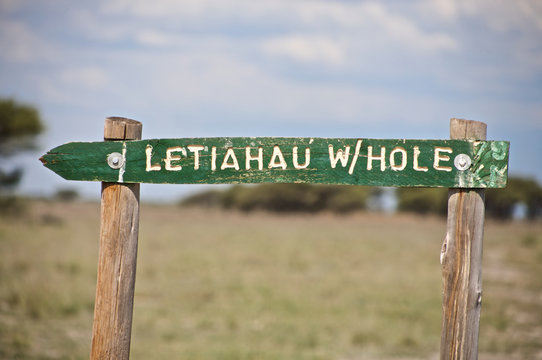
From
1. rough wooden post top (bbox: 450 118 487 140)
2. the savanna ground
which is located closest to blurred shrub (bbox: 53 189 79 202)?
the savanna ground

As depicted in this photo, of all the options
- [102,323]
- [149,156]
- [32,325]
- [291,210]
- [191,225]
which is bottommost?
[32,325]

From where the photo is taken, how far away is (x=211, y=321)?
25.8ft

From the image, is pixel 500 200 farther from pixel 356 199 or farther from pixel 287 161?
pixel 287 161

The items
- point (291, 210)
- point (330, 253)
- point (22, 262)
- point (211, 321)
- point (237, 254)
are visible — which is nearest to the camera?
point (211, 321)

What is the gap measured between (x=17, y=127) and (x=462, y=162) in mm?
24028

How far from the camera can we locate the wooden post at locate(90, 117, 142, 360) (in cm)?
265

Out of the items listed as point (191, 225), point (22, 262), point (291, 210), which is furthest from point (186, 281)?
point (291, 210)

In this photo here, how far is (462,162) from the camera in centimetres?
258

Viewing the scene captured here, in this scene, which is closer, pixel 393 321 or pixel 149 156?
pixel 149 156

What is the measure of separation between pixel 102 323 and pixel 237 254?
12469 mm

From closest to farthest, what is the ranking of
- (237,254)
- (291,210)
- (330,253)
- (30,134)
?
1. (237,254)
2. (330,253)
3. (30,134)
4. (291,210)

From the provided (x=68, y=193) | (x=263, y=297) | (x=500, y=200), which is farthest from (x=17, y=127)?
(x=500, y=200)

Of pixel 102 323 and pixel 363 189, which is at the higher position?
pixel 363 189

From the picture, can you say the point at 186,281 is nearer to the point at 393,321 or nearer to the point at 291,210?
the point at 393,321
